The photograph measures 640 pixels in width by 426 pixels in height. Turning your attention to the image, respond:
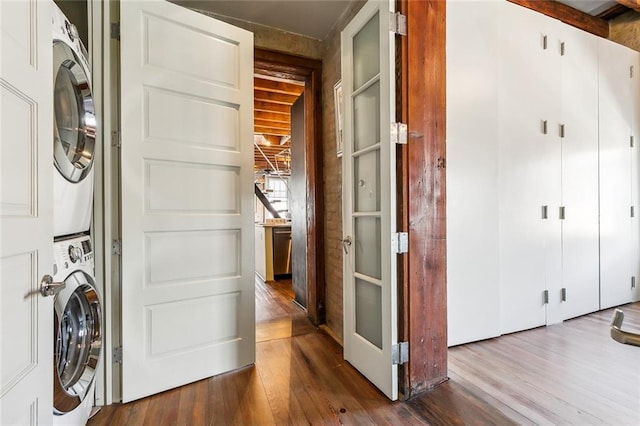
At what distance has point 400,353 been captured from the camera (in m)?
1.74

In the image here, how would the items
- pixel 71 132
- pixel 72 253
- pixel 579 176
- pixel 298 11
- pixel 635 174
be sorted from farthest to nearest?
pixel 635 174
pixel 579 176
pixel 298 11
pixel 71 132
pixel 72 253

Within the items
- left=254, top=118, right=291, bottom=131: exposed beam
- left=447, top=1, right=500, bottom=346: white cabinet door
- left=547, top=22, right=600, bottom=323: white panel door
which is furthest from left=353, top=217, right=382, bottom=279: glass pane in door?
left=254, top=118, right=291, bottom=131: exposed beam

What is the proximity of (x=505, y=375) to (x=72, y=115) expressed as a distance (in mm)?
2949

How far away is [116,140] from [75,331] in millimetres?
1068

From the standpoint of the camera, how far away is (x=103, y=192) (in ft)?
5.70

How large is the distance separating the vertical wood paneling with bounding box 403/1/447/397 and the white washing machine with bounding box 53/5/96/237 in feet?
5.62

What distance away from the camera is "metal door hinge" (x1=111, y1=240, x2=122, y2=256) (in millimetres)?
1763

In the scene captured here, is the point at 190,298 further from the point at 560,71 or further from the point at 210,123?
the point at 560,71

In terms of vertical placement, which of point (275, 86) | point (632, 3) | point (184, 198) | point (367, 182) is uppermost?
point (632, 3)

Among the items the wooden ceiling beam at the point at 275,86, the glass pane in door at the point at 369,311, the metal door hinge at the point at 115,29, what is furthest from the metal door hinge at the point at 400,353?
the wooden ceiling beam at the point at 275,86

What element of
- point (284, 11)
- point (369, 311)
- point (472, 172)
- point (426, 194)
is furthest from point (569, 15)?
point (369, 311)

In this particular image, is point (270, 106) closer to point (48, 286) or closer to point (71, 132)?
point (71, 132)

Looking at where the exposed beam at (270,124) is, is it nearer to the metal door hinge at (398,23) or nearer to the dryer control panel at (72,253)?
the metal door hinge at (398,23)

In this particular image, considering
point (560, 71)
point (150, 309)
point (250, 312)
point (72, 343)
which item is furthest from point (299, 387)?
point (560, 71)
